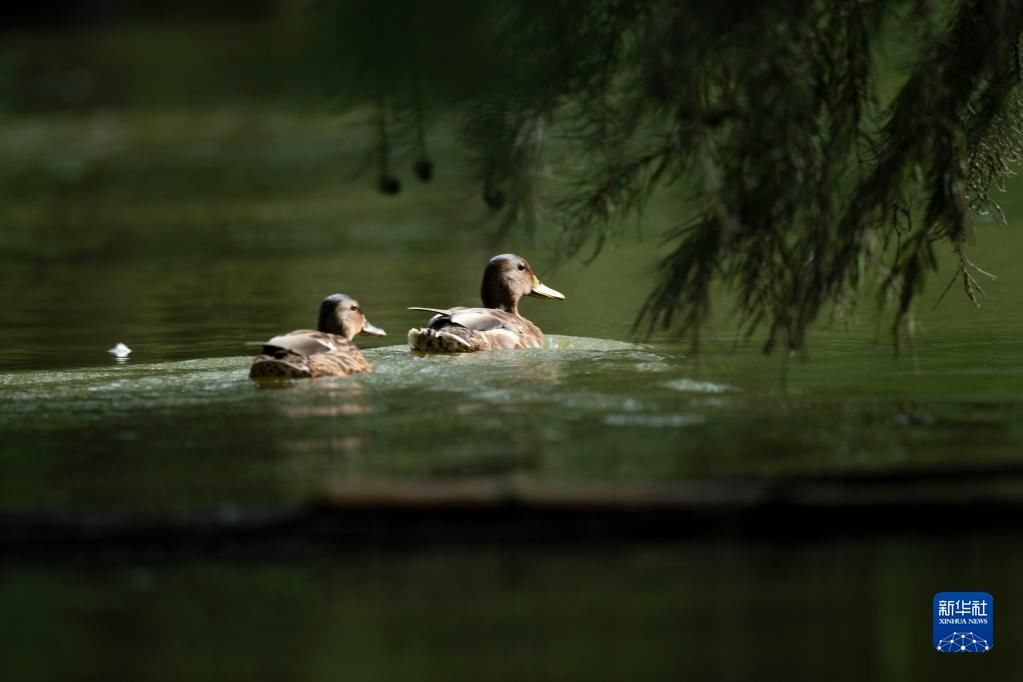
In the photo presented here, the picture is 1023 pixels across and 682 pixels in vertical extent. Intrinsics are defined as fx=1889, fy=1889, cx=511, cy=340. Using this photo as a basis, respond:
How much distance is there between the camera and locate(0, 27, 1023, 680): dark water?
5320 millimetres

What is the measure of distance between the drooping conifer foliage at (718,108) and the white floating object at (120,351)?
4.64 meters

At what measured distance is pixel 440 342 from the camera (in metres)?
11.5

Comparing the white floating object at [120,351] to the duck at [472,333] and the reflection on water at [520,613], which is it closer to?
the duck at [472,333]

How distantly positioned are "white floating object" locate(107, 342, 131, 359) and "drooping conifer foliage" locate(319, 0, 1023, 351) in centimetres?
464

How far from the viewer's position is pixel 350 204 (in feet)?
81.7

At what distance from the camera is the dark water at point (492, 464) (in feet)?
17.5

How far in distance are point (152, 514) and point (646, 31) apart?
116 inches

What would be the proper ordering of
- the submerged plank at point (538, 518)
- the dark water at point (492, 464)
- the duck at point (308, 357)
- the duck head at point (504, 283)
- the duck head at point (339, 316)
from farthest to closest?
the duck head at point (504, 283)
the duck head at point (339, 316)
the duck at point (308, 357)
the submerged plank at point (538, 518)
the dark water at point (492, 464)

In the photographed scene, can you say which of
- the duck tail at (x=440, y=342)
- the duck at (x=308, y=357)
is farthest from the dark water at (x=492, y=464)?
the duck tail at (x=440, y=342)

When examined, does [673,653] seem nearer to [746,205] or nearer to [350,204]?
[746,205]

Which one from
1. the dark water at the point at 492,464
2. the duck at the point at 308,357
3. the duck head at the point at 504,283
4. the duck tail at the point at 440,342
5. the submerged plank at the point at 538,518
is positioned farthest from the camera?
the duck head at the point at 504,283

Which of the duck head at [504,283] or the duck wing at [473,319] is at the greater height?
the duck head at [504,283]

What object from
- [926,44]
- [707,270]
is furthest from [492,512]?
[926,44]

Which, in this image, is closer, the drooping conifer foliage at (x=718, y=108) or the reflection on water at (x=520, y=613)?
the reflection on water at (x=520, y=613)
